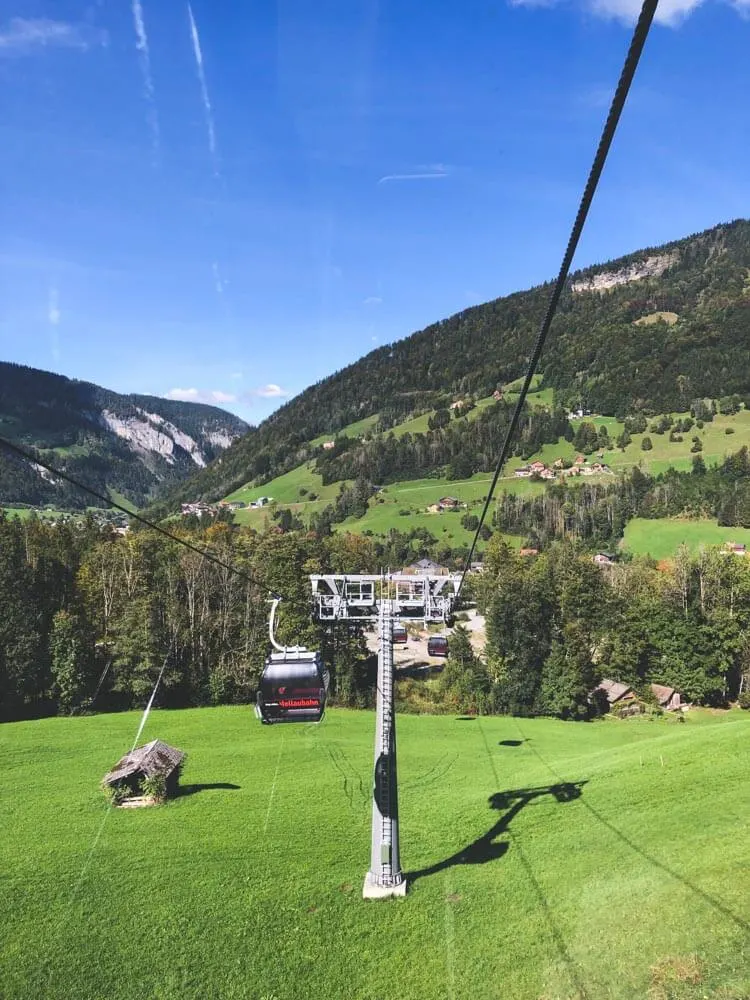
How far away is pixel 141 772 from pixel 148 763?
16.7 inches

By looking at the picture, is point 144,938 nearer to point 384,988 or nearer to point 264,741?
point 384,988

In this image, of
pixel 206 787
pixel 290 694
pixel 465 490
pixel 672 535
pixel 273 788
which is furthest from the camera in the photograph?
pixel 465 490

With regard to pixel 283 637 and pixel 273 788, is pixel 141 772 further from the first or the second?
pixel 283 637

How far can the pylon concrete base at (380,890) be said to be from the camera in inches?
705

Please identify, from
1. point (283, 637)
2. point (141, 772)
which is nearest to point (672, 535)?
point (283, 637)

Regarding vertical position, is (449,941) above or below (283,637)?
below

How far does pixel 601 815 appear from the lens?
23.2 meters

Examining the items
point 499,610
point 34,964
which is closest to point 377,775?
point 34,964

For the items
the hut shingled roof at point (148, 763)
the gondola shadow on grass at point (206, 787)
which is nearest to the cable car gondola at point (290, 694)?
the hut shingled roof at point (148, 763)

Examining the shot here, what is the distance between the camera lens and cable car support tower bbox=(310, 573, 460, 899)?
1711 centimetres

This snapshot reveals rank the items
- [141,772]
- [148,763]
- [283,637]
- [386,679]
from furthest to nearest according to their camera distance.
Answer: [283,637] → [148,763] → [141,772] → [386,679]

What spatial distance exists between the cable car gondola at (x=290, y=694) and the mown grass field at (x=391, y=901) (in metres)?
5.50

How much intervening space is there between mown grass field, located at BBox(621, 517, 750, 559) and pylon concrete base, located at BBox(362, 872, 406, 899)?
10947cm

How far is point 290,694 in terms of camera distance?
18.1 meters
